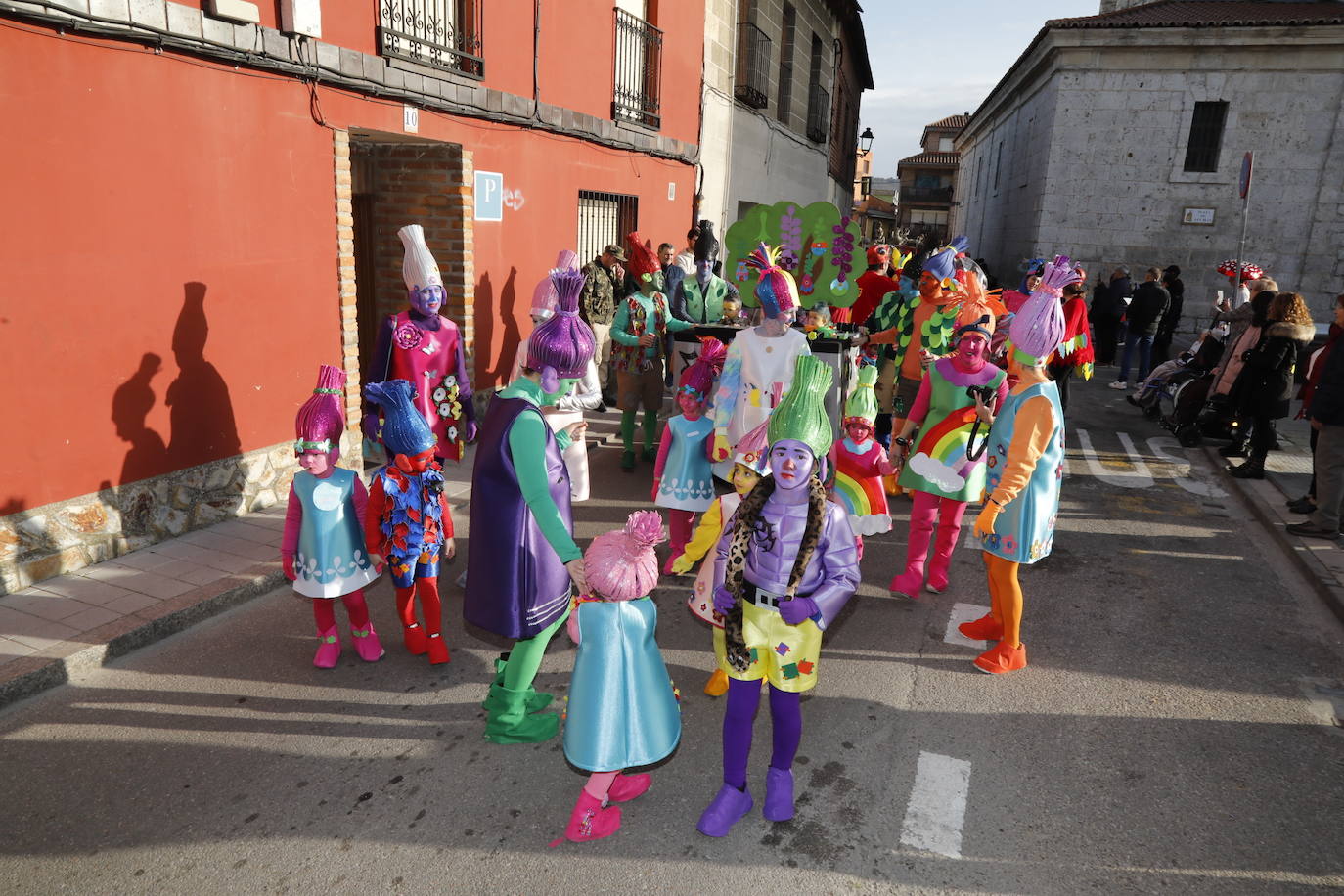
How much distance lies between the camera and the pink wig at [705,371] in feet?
18.2

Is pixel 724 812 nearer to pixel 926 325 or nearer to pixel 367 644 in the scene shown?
pixel 367 644

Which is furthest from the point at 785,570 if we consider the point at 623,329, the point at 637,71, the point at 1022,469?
the point at 637,71

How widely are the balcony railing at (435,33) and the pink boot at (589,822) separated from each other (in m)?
6.45

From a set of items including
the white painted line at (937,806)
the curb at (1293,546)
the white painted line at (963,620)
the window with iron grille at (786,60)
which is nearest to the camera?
the white painted line at (937,806)

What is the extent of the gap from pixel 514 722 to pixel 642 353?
478 cm

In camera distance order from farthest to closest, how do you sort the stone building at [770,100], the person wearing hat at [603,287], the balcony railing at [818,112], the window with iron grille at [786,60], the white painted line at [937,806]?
the balcony railing at [818,112] < the window with iron grille at [786,60] < the stone building at [770,100] < the person wearing hat at [603,287] < the white painted line at [937,806]

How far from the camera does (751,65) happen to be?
52.9ft

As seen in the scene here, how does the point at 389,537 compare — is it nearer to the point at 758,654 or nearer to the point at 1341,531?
the point at 758,654

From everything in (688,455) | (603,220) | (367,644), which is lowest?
(367,644)

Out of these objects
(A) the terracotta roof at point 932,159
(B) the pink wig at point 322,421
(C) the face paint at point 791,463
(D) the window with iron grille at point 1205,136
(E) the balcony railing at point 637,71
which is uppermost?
(A) the terracotta roof at point 932,159

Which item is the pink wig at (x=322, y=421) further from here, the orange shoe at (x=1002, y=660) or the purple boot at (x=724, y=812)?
the orange shoe at (x=1002, y=660)

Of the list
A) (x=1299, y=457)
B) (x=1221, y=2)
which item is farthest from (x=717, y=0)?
(x=1221, y=2)

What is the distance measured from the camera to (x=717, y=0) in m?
14.3

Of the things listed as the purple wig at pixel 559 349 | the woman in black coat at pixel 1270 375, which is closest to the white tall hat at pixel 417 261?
the purple wig at pixel 559 349
